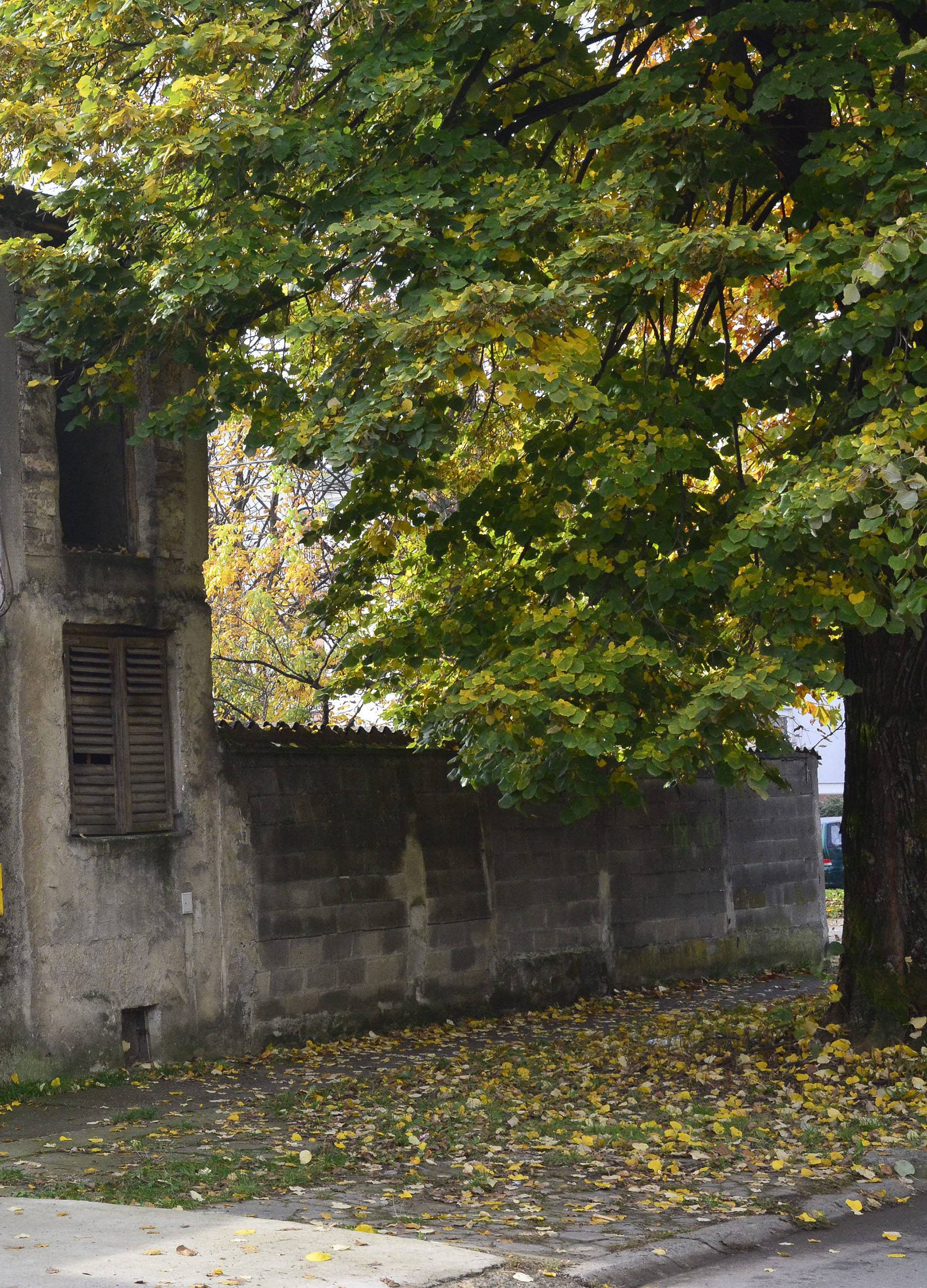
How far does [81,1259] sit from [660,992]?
921cm

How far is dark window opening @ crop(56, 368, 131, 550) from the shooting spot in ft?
36.7

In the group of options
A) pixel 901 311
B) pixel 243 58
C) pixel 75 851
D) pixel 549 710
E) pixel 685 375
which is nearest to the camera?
pixel 901 311

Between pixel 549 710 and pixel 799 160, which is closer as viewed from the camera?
pixel 549 710

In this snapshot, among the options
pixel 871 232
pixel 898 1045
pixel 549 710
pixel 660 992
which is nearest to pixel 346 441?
pixel 549 710

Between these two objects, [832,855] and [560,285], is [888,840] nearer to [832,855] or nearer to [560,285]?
[560,285]

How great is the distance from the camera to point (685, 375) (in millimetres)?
9531

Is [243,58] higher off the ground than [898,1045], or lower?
higher

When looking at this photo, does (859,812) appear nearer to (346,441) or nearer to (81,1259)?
(346,441)

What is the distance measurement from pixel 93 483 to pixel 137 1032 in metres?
4.10

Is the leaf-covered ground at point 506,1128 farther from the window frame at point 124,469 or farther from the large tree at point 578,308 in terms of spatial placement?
the window frame at point 124,469

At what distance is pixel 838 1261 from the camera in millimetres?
6055

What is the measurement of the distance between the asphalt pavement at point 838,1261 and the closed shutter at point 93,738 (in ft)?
18.9

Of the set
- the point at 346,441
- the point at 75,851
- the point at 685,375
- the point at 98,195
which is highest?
the point at 98,195

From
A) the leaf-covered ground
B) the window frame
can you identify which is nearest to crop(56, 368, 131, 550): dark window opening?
the window frame
